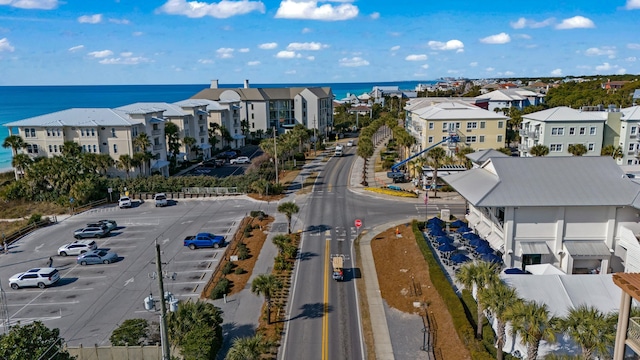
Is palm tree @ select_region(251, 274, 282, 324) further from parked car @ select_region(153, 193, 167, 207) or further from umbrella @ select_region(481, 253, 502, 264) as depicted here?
parked car @ select_region(153, 193, 167, 207)

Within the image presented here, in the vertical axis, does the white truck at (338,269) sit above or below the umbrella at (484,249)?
below

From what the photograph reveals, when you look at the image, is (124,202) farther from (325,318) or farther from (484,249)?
(484,249)

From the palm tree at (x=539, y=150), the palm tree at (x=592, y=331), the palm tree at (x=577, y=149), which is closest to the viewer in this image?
the palm tree at (x=592, y=331)

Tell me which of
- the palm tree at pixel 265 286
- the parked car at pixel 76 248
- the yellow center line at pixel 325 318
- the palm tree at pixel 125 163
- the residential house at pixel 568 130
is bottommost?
the yellow center line at pixel 325 318

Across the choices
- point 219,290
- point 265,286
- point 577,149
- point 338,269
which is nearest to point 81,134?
point 219,290

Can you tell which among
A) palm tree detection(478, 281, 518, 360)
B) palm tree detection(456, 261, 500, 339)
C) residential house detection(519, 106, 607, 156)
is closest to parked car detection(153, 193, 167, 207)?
palm tree detection(456, 261, 500, 339)

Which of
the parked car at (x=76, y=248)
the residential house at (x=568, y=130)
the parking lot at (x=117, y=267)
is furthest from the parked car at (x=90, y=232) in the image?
the residential house at (x=568, y=130)

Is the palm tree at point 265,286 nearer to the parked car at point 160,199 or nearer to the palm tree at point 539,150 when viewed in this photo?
the parked car at point 160,199
